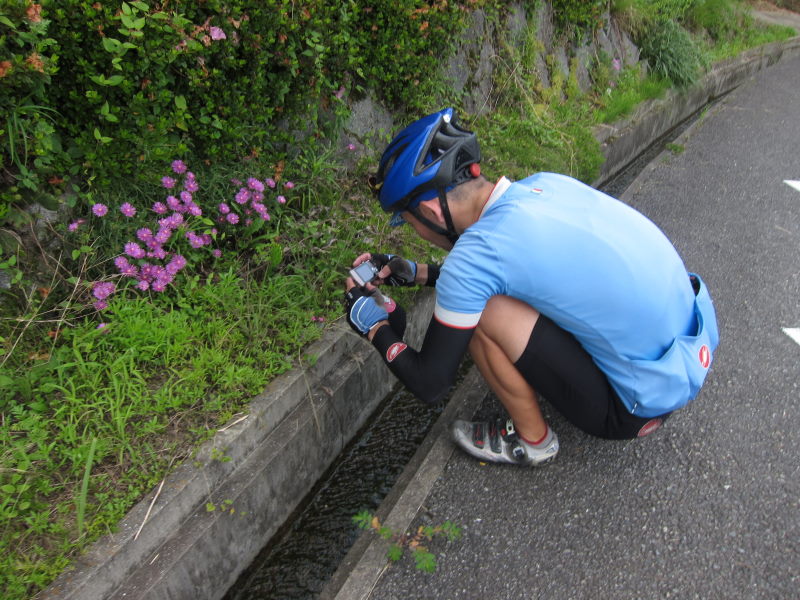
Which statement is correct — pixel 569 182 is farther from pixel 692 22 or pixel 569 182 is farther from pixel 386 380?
pixel 692 22

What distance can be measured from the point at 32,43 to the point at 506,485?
244cm

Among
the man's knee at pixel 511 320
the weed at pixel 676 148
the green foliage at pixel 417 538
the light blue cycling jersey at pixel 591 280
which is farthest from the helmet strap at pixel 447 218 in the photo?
the weed at pixel 676 148

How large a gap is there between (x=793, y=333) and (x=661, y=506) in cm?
174

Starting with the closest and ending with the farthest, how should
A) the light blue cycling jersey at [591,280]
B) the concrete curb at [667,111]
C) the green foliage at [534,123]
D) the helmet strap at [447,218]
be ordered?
the light blue cycling jersey at [591,280] → the helmet strap at [447,218] → the green foliage at [534,123] → the concrete curb at [667,111]

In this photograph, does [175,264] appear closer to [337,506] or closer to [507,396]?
[337,506]

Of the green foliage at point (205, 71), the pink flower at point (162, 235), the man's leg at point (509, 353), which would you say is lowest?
the man's leg at point (509, 353)

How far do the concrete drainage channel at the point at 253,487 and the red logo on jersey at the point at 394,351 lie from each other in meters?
0.47

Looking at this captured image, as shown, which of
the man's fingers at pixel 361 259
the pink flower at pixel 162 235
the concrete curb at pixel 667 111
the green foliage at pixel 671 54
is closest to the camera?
the pink flower at pixel 162 235

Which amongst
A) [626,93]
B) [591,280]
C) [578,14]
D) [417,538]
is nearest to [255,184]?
[591,280]

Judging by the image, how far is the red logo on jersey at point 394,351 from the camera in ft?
7.46

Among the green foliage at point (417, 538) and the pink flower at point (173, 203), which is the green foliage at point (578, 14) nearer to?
the pink flower at point (173, 203)

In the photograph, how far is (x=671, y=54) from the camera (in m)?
7.57

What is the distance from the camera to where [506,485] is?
255 cm

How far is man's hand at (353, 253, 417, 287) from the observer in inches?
→ 107
